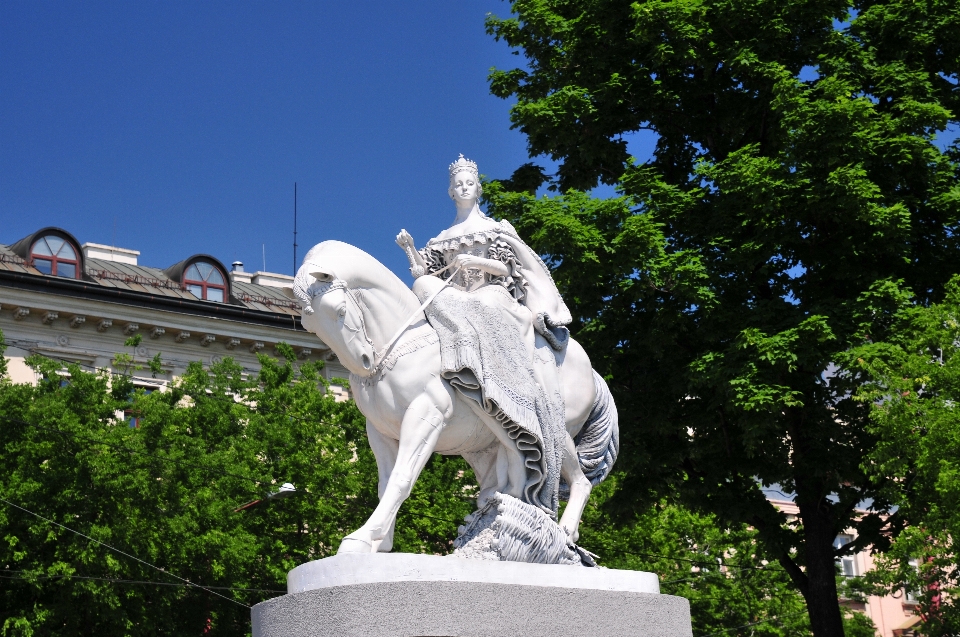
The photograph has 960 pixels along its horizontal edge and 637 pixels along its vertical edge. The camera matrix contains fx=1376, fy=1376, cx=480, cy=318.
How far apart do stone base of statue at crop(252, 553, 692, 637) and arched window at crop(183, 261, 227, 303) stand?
3393cm

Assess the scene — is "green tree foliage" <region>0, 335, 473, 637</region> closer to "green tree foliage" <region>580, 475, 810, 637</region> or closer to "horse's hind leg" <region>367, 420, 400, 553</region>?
"green tree foliage" <region>580, 475, 810, 637</region>

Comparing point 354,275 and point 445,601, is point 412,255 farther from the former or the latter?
point 445,601

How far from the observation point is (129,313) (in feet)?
123

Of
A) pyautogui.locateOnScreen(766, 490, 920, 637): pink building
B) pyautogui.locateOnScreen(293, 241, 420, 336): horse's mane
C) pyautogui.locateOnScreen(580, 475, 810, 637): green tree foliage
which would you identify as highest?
pyautogui.locateOnScreen(766, 490, 920, 637): pink building

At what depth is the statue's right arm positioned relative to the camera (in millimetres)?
9875

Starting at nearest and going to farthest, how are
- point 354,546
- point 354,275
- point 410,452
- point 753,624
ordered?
point 354,546 → point 410,452 → point 354,275 → point 753,624

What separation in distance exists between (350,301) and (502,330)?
1.17 metres

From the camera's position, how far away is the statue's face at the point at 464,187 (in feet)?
33.5

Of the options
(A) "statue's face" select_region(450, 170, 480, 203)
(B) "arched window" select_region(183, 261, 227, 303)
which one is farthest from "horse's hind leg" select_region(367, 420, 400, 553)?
(B) "arched window" select_region(183, 261, 227, 303)

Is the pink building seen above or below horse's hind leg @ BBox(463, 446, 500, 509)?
above

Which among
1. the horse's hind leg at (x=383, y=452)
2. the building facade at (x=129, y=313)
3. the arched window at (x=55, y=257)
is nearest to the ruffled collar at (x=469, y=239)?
the horse's hind leg at (x=383, y=452)

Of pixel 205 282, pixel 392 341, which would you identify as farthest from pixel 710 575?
pixel 392 341

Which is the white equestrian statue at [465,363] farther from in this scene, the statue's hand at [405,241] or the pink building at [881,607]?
the pink building at [881,607]

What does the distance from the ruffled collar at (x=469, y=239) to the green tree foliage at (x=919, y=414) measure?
7.69 m
